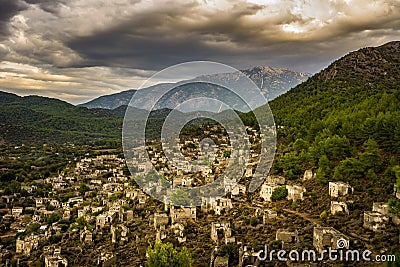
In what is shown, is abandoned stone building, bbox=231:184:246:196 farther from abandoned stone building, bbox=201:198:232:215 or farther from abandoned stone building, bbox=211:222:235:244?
abandoned stone building, bbox=211:222:235:244

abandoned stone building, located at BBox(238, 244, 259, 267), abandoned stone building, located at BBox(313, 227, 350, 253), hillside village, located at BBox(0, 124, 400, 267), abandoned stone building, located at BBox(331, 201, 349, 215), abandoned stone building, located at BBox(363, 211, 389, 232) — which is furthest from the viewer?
abandoned stone building, located at BBox(331, 201, 349, 215)

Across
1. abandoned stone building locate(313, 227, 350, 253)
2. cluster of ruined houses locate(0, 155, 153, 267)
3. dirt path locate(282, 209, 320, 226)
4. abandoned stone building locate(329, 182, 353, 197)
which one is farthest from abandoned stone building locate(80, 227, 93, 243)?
abandoned stone building locate(329, 182, 353, 197)

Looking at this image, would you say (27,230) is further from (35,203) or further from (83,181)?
(83,181)

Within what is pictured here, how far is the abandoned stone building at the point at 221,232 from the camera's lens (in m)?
18.6

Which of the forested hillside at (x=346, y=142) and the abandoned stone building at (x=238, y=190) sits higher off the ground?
the forested hillside at (x=346, y=142)

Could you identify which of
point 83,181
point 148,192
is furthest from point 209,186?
point 83,181

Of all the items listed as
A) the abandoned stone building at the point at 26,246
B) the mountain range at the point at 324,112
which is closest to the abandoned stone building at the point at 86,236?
the abandoned stone building at the point at 26,246

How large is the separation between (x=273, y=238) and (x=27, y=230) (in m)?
21.1

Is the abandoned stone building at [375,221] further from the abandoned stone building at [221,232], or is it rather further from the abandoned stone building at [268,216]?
the abandoned stone building at [221,232]

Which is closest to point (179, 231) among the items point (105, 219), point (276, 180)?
point (105, 219)

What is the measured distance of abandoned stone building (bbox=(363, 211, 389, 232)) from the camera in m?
15.4

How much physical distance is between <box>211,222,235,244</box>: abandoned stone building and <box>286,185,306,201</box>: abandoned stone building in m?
4.32

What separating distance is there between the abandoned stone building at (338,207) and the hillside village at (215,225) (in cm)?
4

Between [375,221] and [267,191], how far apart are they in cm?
837
